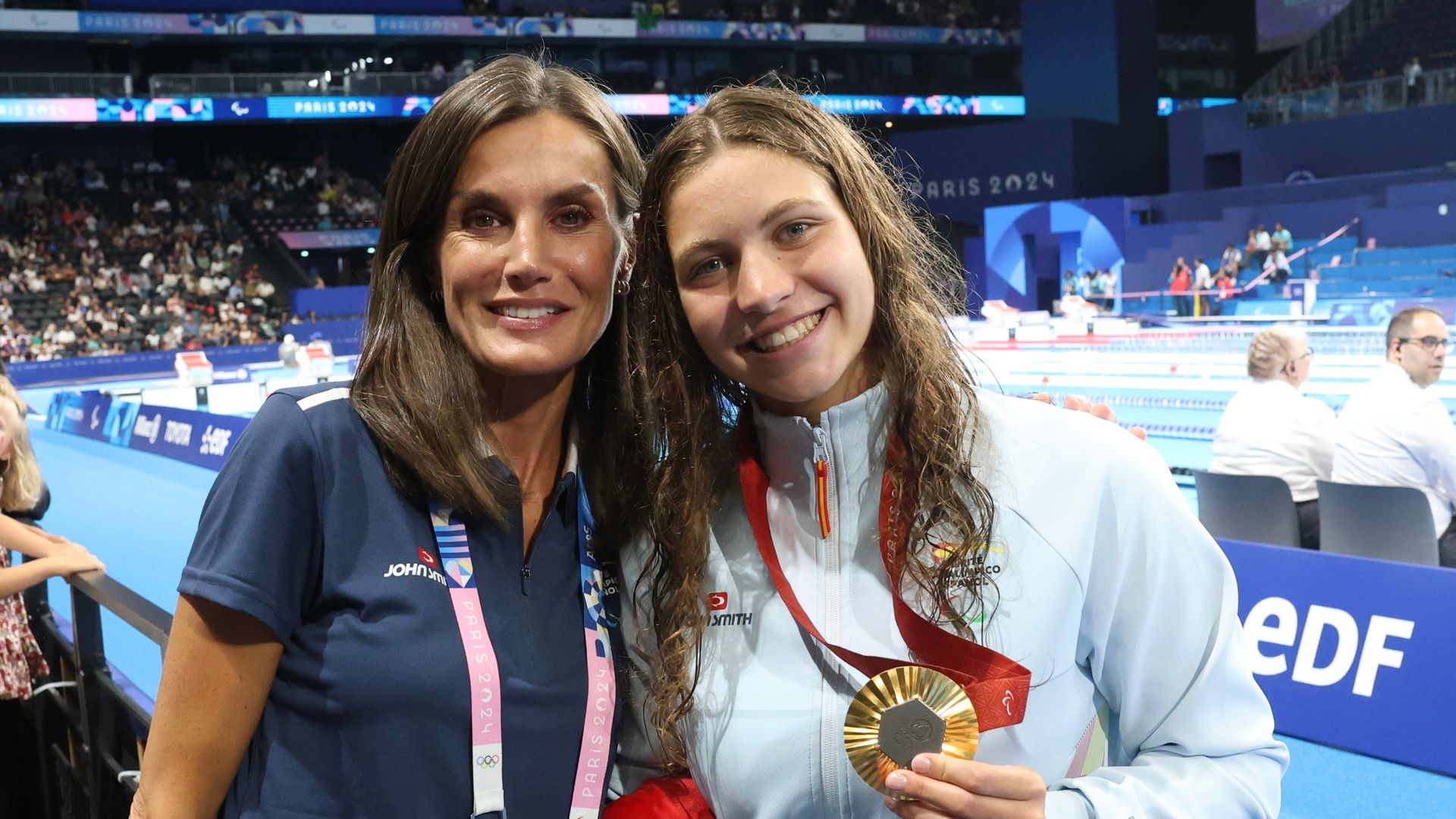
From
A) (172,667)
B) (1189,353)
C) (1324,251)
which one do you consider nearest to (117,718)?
(172,667)

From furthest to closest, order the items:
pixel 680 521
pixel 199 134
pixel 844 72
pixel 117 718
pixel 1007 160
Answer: pixel 844 72, pixel 199 134, pixel 1007 160, pixel 117 718, pixel 680 521

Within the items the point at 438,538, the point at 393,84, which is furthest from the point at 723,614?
the point at 393,84

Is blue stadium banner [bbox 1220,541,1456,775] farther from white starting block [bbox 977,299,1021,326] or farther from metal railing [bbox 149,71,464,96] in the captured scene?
metal railing [bbox 149,71,464,96]

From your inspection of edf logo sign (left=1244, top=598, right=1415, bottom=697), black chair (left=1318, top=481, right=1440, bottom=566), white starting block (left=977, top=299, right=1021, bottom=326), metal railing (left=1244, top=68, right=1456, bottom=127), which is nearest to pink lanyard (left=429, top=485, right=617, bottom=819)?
edf logo sign (left=1244, top=598, right=1415, bottom=697)

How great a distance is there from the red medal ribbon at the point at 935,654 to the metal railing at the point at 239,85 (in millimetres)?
32026

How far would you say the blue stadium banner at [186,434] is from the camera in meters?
11.0

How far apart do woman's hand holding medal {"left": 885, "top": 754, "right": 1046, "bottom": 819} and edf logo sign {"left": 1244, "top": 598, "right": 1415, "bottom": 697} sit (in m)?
3.12

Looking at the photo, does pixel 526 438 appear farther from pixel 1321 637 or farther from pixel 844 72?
pixel 844 72

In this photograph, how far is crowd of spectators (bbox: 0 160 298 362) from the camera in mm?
24859

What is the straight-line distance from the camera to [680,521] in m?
1.65

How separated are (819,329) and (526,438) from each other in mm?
494

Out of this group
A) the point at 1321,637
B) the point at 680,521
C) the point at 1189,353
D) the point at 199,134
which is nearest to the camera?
the point at 680,521

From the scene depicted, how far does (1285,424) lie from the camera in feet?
19.2

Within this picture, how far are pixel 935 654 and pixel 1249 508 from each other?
14.1 feet
